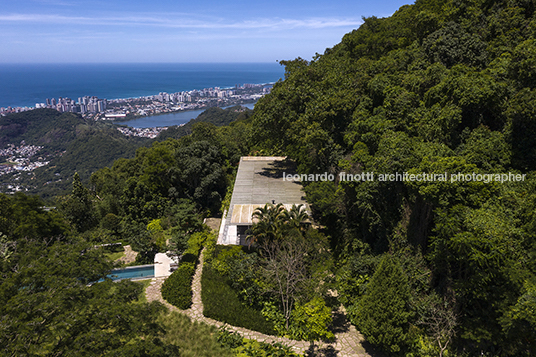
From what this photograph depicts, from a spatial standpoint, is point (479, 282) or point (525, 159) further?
point (525, 159)

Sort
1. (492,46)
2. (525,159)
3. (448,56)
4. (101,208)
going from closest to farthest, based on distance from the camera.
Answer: (525,159) < (492,46) < (448,56) < (101,208)

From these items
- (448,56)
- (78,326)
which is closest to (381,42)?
(448,56)

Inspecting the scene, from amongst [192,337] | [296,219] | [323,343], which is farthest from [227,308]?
[296,219]

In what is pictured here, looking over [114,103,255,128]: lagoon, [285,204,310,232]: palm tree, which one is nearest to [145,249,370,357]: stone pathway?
[285,204,310,232]: palm tree

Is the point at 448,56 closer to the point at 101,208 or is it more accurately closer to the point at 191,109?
the point at 101,208

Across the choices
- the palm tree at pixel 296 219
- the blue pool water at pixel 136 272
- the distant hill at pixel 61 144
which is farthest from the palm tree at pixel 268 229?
the distant hill at pixel 61 144

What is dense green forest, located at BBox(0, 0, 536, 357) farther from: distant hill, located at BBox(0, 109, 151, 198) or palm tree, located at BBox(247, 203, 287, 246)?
distant hill, located at BBox(0, 109, 151, 198)

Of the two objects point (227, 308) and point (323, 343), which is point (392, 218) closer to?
point (323, 343)
